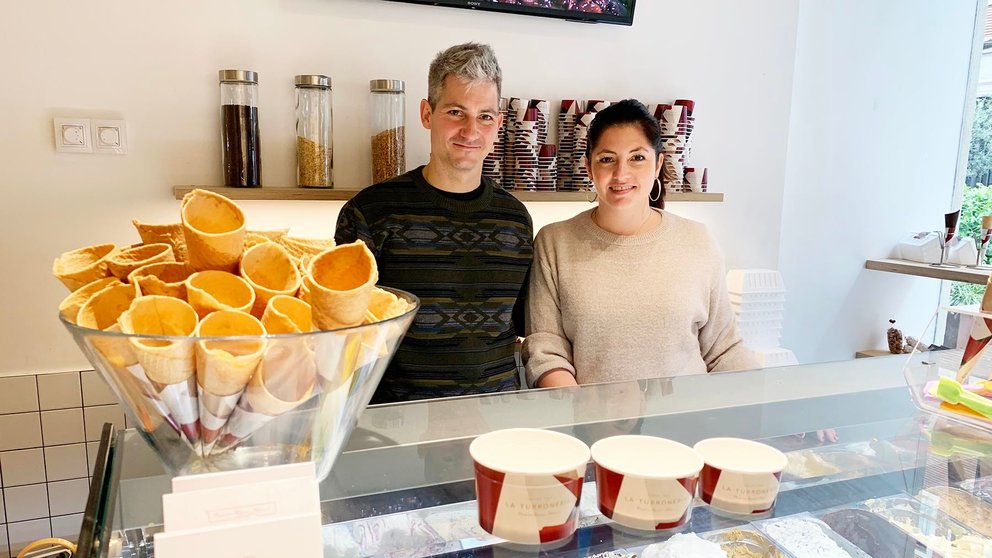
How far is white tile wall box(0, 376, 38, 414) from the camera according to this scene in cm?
190

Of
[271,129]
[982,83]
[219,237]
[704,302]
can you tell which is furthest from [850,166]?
[219,237]

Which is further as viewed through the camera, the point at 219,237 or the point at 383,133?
the point at 383,133

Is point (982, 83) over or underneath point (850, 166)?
over

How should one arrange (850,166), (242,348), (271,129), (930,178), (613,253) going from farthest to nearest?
(930,178)
(850,166)
(271,129)
(613,253)
(242,348)

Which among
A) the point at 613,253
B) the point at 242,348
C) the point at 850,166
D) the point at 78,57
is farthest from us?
the point at 850,166

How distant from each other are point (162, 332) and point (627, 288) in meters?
1.29

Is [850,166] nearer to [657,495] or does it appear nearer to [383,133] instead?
[383,133]

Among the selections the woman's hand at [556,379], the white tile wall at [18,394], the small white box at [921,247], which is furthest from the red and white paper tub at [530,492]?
the small white box at [921,247]

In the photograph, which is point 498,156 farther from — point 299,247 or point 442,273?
point 299,247

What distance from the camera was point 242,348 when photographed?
0.51 metres

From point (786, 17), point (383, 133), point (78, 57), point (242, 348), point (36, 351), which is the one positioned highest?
point (786, 17)

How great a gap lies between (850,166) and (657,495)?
3.00 m

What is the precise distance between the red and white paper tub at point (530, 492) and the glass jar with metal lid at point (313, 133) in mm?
1538

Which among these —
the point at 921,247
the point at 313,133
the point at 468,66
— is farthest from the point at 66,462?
the point at 921,247
